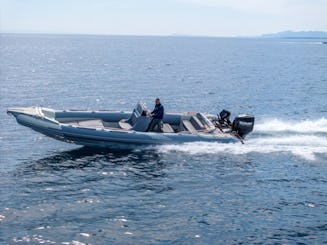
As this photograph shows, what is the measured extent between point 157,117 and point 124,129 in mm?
2072

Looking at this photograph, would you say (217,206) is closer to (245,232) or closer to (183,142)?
(245,232)

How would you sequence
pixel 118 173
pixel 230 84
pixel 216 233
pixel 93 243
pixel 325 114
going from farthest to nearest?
pixel 230 84, pixel 325 114, pixel 118 173, pixel 216 233, pixel 93 243

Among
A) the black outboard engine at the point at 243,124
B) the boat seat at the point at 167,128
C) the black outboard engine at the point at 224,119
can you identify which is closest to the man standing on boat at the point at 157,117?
the boat seat at the point at 167,128

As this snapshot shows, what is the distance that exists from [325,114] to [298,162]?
17.7m

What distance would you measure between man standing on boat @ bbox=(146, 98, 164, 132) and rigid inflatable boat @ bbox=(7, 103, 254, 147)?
235 millimetres

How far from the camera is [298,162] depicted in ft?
77.1

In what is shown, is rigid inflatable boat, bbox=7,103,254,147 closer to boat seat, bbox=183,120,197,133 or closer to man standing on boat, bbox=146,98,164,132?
boat seat, bbox=183,120,197,133

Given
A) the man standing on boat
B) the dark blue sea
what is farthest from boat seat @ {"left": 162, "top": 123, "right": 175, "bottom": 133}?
the dark blue sea

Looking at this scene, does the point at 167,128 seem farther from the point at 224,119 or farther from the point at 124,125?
the point at 224,119

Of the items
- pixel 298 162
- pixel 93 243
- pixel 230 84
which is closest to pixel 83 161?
pixel 93 243

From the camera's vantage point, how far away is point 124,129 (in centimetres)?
2577

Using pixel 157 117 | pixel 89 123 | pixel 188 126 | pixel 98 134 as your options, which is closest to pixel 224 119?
pixel 188 126

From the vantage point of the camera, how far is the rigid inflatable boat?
24141mm

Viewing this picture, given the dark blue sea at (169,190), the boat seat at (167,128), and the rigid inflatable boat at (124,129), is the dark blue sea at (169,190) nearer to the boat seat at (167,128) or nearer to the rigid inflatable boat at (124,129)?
the rigid inflatable boat at (124,129)
